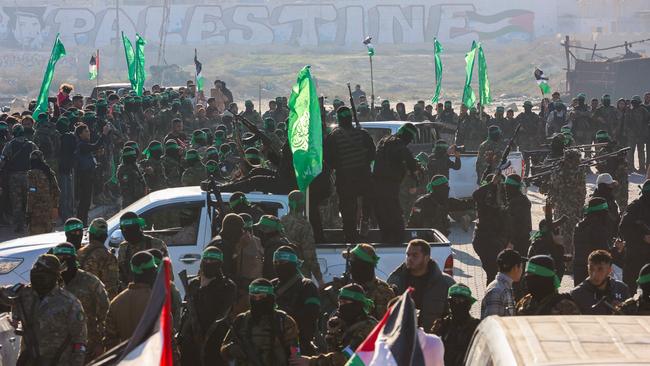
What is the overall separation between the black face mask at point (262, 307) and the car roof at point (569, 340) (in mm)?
2147

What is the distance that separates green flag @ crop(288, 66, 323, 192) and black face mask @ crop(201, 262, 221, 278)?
2568mm

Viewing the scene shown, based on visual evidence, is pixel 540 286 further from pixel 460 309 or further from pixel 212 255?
pixel 212 255

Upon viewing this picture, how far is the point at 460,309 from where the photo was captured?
7.48 metres

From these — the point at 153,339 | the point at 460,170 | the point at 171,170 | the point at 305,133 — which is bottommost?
the point at 460,170

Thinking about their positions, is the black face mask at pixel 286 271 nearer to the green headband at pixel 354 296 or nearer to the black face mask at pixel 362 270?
the black face mask at pixel 362 270

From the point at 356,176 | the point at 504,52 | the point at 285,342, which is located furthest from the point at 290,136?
the point at 504,52

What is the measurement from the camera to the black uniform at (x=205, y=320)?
8250 mm

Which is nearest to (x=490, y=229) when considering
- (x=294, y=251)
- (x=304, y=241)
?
(x=304, y=241)

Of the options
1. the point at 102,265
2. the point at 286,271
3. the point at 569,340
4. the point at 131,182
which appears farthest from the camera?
the point at 131,182

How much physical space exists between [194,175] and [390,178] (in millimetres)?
3039

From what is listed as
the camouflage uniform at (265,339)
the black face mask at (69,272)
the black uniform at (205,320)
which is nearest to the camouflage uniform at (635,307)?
the camouflage uniform at (265,339)

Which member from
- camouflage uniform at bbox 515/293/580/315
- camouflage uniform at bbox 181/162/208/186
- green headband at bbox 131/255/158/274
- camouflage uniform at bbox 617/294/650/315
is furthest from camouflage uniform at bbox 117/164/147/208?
camouflage uniform at bbox 617/294/650/315

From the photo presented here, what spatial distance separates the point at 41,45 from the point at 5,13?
479 cm

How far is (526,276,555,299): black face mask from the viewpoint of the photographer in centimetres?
767
